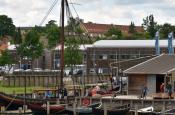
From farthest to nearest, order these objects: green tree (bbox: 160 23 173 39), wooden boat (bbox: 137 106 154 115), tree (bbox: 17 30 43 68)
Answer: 1. green tree (bbox: 160 23 173 39)
2. tree (bbox: 17 30 43 68)
3. wooden boat (bbox: 137 106 154 115)

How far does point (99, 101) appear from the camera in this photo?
198ft

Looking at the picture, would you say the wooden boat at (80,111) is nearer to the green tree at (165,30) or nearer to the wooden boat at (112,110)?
the wooden boat at (112,110)

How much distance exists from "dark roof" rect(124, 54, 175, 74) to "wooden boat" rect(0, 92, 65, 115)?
48.5 feet

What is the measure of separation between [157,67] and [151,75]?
5.52 ft

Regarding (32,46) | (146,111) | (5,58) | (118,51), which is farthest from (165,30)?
(146,111)

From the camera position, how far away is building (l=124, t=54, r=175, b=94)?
224ft

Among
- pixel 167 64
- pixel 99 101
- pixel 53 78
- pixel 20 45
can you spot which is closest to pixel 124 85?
pixel 167 64

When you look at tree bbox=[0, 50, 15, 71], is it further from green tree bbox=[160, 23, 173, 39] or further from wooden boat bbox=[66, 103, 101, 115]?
wooden boat bbox=[66, 103, 101, 115]

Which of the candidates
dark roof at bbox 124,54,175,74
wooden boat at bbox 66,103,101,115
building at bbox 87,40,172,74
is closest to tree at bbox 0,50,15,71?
building at bbox 87,40,172,74

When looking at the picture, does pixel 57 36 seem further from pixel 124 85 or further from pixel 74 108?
pixel 74 108

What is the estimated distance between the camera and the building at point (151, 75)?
6830 centimetres

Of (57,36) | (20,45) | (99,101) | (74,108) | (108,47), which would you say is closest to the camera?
(74,108)

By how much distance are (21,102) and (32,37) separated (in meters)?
73.8

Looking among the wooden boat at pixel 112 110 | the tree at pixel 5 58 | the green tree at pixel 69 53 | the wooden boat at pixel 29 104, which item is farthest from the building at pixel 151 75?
the tree at pixel 5 58
